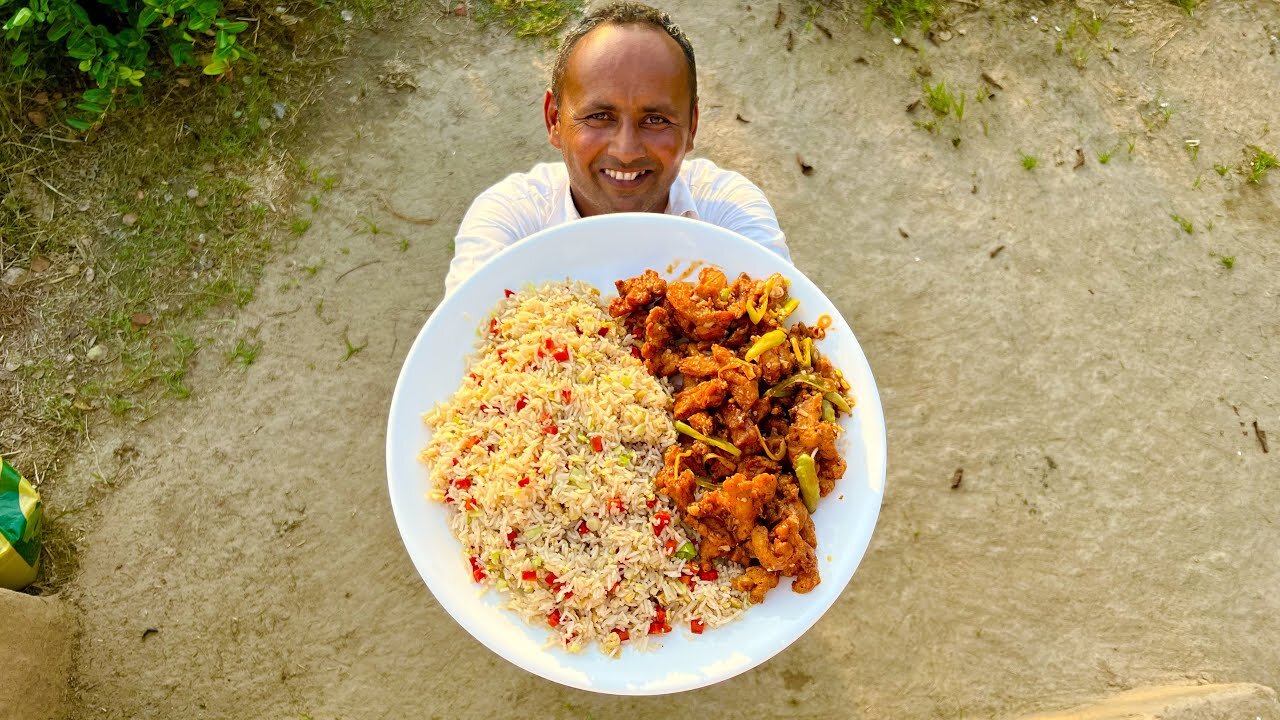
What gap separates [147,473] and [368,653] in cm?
138

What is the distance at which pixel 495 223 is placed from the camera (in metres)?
3.31

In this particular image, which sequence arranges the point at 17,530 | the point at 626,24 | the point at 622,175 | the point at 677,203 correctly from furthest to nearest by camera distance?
the point at 17,530
the point at 677,203
the point at 622,175
the point at 626,24

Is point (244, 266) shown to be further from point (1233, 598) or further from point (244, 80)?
point (1233, 598)

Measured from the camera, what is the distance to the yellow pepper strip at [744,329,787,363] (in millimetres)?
2553

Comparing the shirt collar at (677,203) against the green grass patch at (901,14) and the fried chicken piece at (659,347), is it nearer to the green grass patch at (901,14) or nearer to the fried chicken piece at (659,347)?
the fried chicken piece at (659,347)

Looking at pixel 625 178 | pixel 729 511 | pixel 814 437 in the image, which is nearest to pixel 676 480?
pixel 729 511

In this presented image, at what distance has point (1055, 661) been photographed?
381 centimetres

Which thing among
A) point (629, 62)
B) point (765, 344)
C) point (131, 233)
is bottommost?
point (131, 233)

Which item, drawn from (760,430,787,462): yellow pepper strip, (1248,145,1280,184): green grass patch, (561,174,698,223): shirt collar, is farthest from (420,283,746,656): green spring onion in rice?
(1248,145,1280,184): green grass patch

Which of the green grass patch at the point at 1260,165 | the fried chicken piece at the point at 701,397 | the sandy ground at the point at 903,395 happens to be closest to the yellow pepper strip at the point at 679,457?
the fried chicken piece at the point at 701,397

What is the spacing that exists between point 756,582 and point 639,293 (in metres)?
0.95

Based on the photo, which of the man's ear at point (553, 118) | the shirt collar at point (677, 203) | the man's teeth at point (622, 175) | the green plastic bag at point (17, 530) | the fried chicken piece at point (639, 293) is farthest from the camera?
the green plastic bag at point (17, 530)

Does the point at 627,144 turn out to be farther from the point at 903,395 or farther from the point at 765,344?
the point at 903,395

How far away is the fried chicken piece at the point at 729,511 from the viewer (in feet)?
7.84
